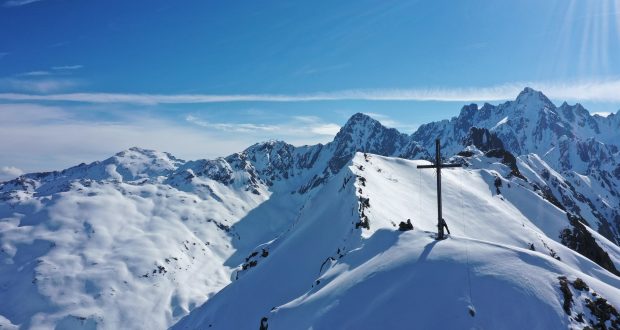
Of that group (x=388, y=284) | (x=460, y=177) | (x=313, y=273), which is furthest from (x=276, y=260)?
(x=460, y=177)

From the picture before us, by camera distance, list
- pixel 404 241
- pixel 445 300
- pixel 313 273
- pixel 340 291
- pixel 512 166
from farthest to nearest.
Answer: pixel 512 166
pixel 313 273
pixel 404 241
pixel 340 291
pixel 445 300

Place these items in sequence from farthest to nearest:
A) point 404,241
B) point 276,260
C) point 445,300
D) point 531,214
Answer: point 531,214 → point 276,260 → point 404,241 → point 445,300

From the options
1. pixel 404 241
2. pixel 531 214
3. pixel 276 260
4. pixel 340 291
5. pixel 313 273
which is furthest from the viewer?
pixel 531 214

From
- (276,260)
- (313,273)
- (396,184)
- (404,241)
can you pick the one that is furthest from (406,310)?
(396,184)

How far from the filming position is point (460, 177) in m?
83.6

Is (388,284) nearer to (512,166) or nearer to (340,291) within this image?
(340,291)

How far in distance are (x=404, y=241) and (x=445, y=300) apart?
8166 millimetres

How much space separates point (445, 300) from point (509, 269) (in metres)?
3.92

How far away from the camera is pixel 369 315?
18750mm

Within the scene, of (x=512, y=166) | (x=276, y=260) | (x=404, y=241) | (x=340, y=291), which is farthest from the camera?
(x=512, y=166)

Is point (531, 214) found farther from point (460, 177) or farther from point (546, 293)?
point (546, 293)

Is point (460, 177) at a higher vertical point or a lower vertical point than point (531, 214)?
higher

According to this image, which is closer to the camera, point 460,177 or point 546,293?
point 546,293

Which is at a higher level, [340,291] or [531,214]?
[340,291]
